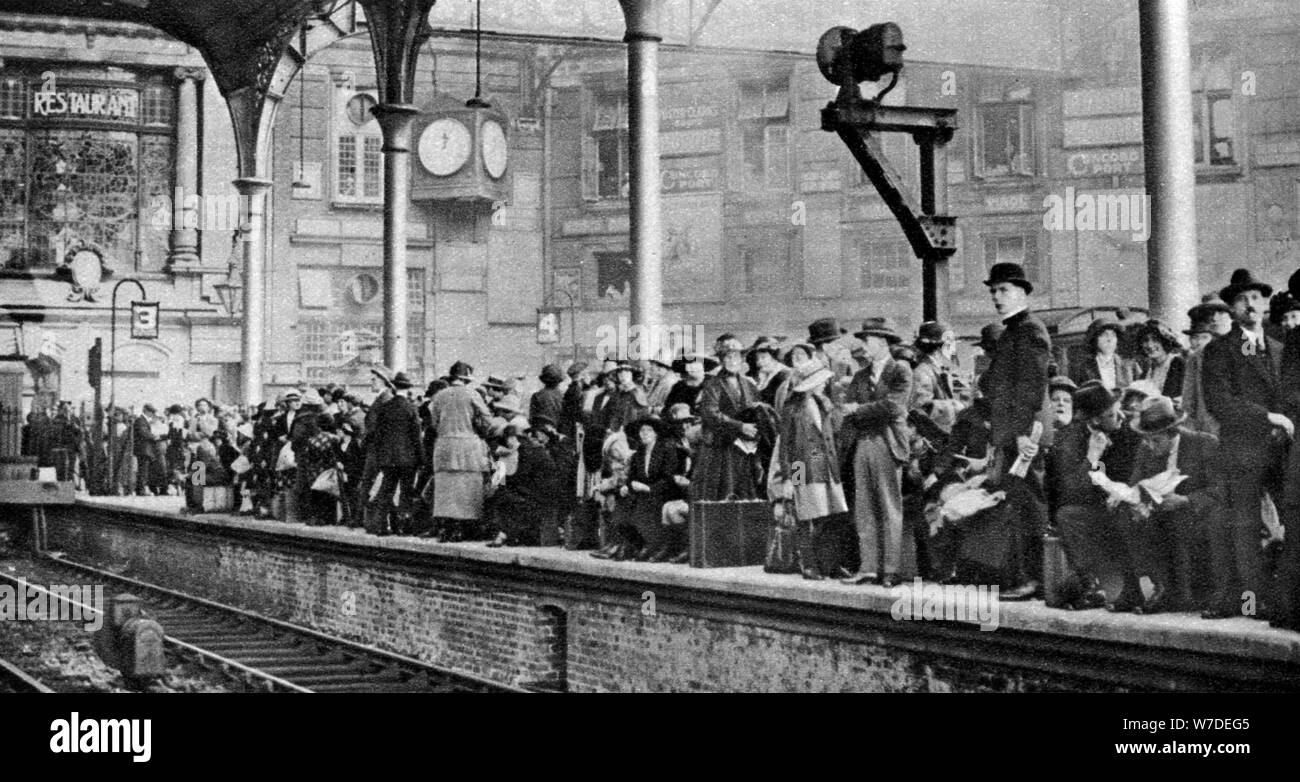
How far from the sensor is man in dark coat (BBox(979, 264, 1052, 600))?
7.29 metres

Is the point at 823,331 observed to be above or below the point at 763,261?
below

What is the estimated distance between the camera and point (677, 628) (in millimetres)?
9117

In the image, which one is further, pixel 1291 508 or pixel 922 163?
pixel 922 163

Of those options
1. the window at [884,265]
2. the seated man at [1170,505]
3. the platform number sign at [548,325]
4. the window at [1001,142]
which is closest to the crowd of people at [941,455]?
the seated man at [1170,505]

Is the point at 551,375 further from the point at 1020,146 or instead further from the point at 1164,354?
the point at 1020,146

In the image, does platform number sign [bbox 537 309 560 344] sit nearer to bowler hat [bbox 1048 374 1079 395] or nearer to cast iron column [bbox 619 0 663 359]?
cast iron column [bbox 619 0 663 359]

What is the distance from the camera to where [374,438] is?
13.3m

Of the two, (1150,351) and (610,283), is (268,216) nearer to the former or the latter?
(610,283)

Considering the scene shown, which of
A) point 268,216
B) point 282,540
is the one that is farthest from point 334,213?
point 282,540

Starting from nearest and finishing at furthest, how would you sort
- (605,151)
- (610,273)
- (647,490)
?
(647,490) → (610,273) → (605,151)

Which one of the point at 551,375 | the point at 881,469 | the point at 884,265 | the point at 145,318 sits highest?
the point at 884,265

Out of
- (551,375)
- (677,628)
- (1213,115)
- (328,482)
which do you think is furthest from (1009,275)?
(1213,115)

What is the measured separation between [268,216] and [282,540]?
53.7 ft

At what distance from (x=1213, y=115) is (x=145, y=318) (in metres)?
17.4
